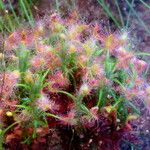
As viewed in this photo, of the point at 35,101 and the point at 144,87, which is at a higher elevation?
the point at 35,101

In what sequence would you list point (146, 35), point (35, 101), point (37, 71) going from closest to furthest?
1. point (35, 101)
2. point (37, 71)
3. point (146, 35)

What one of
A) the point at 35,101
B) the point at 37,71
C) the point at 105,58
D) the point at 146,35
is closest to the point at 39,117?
the point at 35,101

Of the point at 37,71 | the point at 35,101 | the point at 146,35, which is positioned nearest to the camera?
the point at 35,101

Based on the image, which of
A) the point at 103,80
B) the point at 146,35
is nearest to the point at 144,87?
the point at 103,80

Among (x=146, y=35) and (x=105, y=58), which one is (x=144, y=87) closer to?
(x=105, y=58)

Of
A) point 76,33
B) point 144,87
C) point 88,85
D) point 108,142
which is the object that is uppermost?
point 76,33

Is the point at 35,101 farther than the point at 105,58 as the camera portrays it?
No
